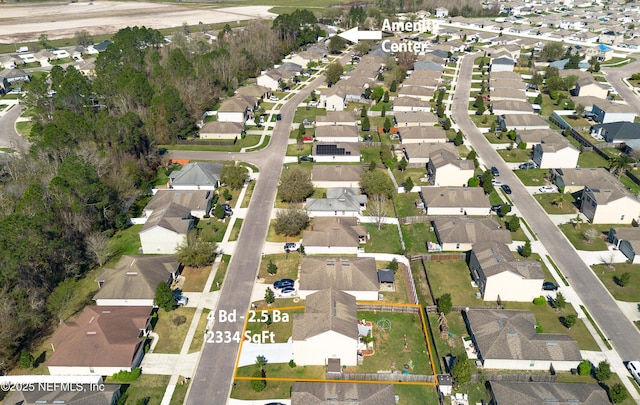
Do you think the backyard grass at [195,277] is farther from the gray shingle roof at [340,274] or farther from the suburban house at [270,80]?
the suburban house at [270,80]

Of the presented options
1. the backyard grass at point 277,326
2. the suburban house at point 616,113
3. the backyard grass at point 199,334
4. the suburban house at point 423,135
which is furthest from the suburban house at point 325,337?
the suburban house at point 616,113

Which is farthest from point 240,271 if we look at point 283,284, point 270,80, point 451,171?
point 270,80

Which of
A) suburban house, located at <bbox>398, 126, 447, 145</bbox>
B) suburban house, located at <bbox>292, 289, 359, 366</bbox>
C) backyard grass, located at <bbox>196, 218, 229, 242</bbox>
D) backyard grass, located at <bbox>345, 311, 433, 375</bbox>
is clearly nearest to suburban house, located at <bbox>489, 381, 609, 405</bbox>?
backyard grass, located at <bbox>345, 311, 433, 375</bbox>

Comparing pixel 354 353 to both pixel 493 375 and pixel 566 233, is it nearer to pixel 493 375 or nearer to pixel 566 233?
pixel 493 375

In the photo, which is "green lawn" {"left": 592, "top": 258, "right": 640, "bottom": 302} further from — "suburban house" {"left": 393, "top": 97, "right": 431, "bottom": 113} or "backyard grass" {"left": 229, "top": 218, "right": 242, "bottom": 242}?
"suburban house" {"left": 393, "top": 97, "right": 431, "bottom": 113}

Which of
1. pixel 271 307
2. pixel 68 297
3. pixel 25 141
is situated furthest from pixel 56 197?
pixel 25 141

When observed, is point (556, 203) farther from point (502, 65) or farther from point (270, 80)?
point (502, 65)
